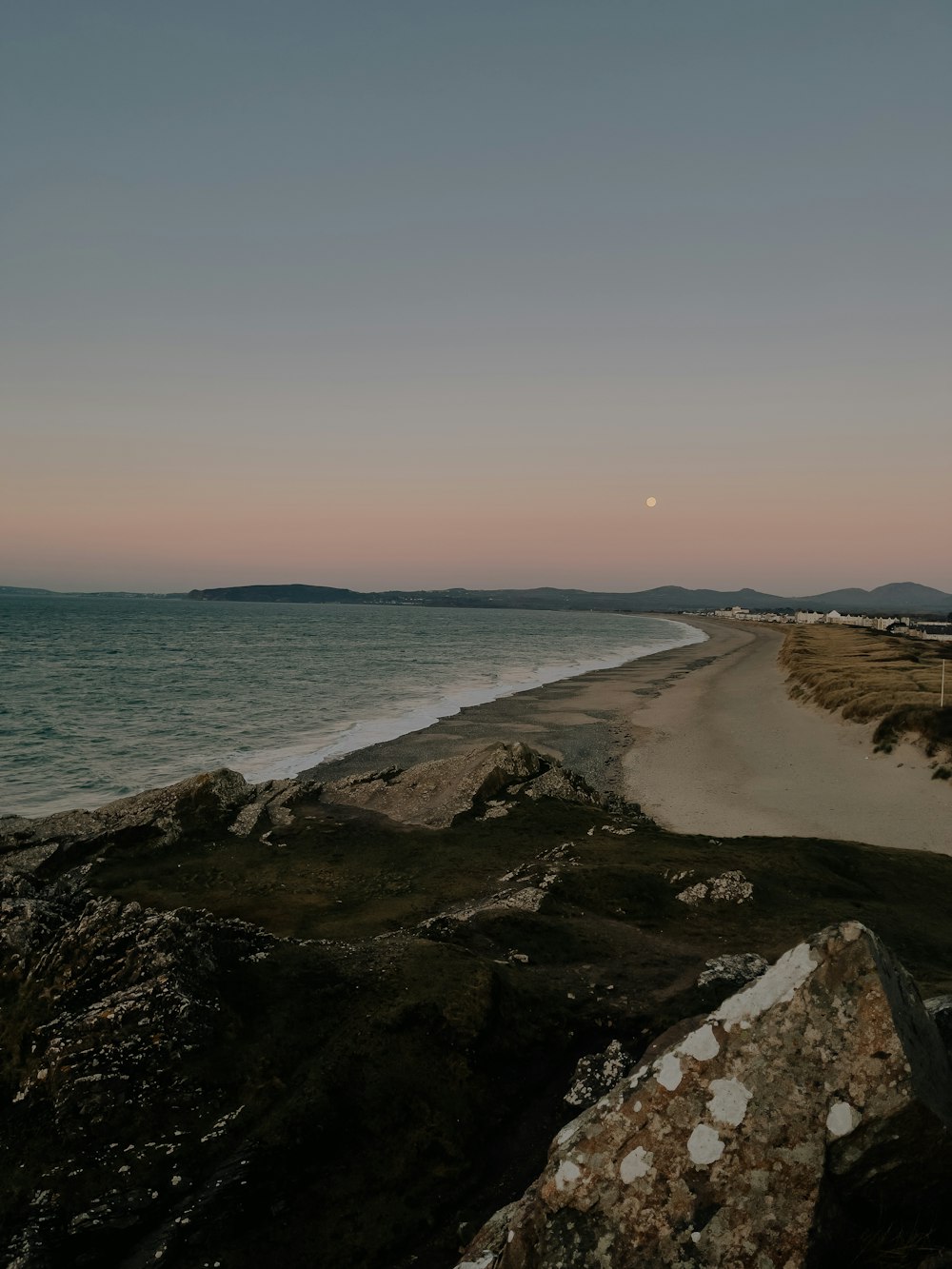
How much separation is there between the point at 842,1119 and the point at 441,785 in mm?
14884

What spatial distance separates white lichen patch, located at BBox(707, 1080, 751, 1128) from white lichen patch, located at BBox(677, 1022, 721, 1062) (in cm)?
15

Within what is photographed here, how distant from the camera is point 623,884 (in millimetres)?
11594

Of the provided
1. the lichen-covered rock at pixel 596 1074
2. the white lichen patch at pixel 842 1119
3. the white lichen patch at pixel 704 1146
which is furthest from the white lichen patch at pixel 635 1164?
the lichen-covered rock at pixel 596 1074

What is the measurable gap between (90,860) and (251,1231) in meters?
11.7

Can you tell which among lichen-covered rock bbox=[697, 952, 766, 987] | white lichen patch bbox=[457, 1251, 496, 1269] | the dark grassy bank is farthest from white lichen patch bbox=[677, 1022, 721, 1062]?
lichen-covered rock bbox=[697, 952, 766, 987]

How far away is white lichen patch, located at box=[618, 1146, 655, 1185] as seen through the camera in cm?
402

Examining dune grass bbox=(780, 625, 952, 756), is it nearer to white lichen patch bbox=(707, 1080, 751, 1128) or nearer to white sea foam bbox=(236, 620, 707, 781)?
white sea foam bbox=(236, 620, 707, 781)

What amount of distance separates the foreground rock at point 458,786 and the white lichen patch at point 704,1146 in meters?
12.4

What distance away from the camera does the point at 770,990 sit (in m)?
4.38

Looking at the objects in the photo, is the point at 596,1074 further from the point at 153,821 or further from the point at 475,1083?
the point at 153,821

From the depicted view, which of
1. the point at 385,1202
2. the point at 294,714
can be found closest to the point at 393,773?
the point at 385,1202

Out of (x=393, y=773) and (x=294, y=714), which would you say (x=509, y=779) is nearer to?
(x=393, y=773)

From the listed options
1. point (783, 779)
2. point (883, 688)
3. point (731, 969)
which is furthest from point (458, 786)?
point (883, 688)

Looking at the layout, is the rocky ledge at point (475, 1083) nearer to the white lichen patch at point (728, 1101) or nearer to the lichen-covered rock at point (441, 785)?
the white lichen patch at point (728, 1101)
